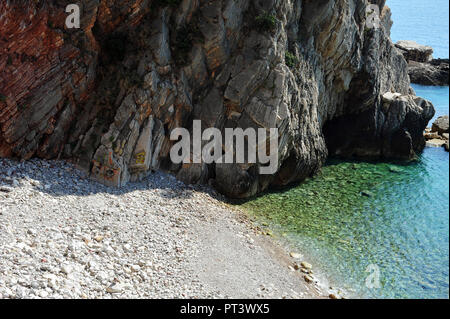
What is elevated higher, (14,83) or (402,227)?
(14,83)

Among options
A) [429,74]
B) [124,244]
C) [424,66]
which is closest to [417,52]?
[424,66]

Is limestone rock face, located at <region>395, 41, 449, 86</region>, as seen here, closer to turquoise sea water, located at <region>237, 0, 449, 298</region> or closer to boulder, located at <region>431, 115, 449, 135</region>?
boulder, located at <region>431, 115, 449, 135</region>

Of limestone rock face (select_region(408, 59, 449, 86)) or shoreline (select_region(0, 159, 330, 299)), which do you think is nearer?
shoreline (select_region(0, 159, 330, 299))

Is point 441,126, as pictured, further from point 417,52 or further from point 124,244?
point 124,244

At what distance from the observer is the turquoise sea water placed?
1814 centimetres

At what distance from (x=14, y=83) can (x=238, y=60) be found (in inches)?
536

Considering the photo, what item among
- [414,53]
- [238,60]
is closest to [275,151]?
[238,60]

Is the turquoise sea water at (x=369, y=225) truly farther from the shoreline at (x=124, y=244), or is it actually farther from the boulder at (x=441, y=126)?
the boulder at (x=441, y=126)

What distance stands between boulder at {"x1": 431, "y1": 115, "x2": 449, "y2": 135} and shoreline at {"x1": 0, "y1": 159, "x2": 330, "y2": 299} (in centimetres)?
3692

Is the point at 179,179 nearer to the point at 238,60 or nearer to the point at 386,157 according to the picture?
the point at 238,60

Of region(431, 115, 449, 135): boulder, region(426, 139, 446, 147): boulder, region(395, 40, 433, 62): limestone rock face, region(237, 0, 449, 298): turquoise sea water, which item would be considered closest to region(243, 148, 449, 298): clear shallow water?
region(237, 0, 449, 298): turquoise sea water

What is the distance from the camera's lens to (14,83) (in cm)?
1912

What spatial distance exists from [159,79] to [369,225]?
16178 mm

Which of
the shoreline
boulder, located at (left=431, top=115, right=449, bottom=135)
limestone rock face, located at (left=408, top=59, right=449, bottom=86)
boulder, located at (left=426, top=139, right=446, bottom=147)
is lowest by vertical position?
the shoreline
